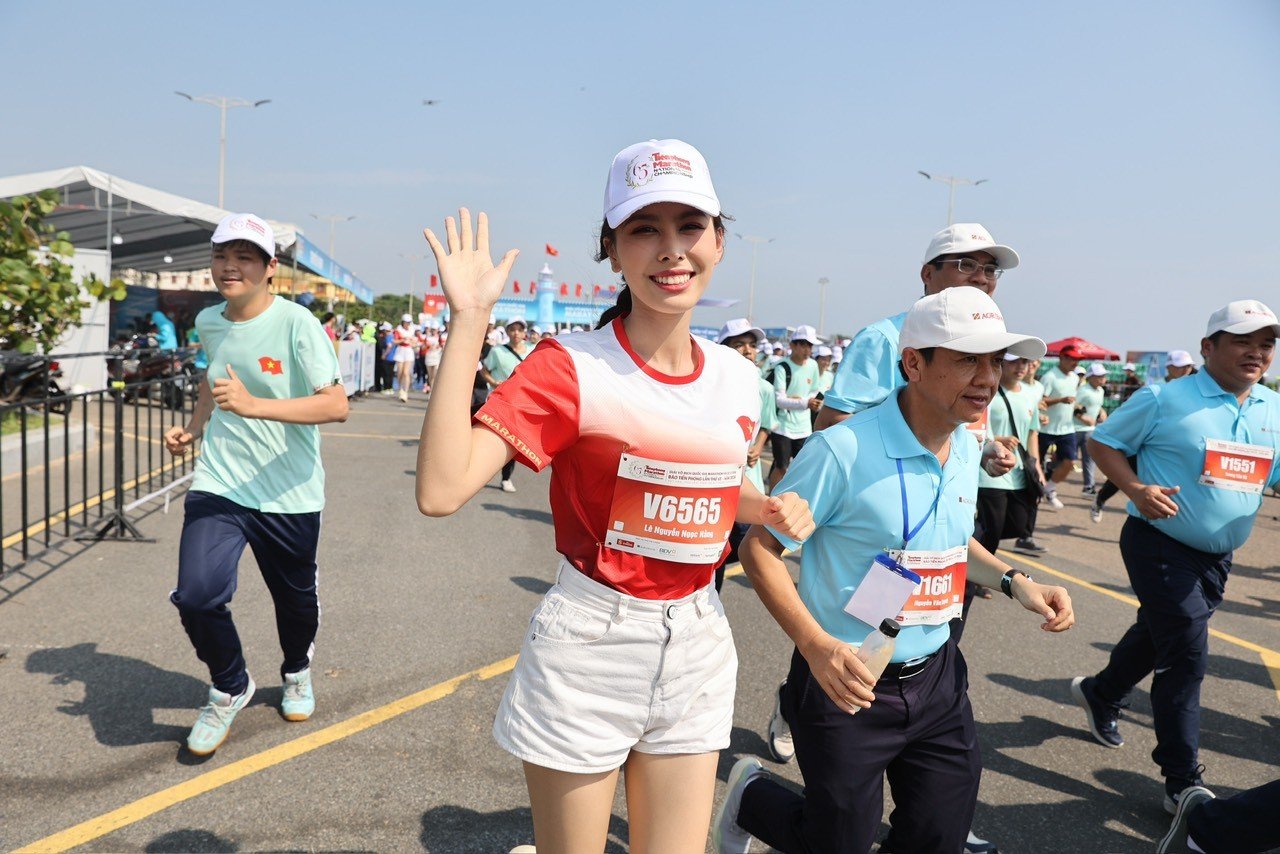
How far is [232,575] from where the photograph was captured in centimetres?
366

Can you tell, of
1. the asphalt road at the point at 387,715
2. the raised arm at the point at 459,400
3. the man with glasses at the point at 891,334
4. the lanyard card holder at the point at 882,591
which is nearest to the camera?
the raised arm at the point at 459,400

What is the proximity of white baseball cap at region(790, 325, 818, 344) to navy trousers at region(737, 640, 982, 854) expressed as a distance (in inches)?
311

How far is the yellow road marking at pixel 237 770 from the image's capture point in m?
3.07

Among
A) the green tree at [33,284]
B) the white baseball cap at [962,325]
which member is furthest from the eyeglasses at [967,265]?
the green tree at [33,284]

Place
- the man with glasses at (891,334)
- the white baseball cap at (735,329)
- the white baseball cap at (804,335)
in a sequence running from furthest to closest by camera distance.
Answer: the white baseball cap at (804,335) < the white baseball cap at (735,329) < the man with glasses at (891,334)

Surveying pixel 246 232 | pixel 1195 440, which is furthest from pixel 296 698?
pixel 1195 440

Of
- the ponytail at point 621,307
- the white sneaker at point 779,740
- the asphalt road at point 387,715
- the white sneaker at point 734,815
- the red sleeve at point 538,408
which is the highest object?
the ponytail at point 621,307

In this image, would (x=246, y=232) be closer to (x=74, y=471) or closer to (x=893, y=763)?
(x=893, y=763)

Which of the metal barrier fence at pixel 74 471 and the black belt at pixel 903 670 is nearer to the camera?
the black belt at pixel 903 670

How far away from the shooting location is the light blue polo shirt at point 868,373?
364 cm

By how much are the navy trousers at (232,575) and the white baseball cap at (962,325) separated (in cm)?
270

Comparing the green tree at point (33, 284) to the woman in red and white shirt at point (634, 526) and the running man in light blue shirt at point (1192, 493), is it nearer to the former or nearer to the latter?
the woman in red and white shirt at point (634, 526)

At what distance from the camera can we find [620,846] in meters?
3.24

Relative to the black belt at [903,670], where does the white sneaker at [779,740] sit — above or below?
below
